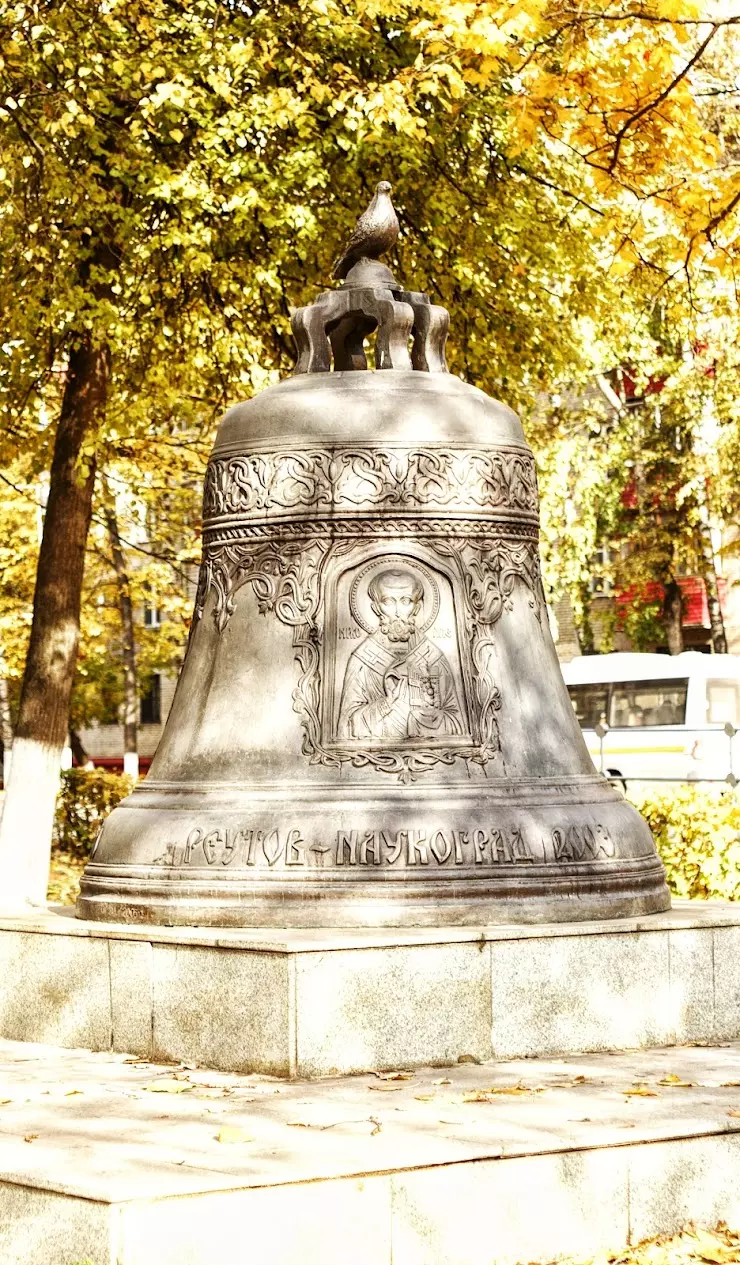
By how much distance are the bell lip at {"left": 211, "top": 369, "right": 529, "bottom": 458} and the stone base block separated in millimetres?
1957

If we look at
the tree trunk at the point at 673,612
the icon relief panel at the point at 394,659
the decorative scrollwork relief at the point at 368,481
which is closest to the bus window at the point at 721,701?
the tree trunk at the point at 673,612

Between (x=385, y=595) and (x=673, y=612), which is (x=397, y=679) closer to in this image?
(x=385, y=595)

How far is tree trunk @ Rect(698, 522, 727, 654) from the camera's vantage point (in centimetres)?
3762

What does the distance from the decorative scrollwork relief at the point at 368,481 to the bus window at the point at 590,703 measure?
31158 millimetres

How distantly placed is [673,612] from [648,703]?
6133mm

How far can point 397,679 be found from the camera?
7559mm

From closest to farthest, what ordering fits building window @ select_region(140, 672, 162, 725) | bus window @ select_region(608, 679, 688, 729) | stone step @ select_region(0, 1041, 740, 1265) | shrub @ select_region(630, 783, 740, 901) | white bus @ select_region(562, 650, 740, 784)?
stone step @ select_region(0, 1041, 740, 1265), shrub @ select_region(630, 783, 740, 901), white bus @ select_region(562, 650, 740, 784), bus window @ select_region(608, 679, 688, 729), building window @ select_region(140, 672, 162, 725)

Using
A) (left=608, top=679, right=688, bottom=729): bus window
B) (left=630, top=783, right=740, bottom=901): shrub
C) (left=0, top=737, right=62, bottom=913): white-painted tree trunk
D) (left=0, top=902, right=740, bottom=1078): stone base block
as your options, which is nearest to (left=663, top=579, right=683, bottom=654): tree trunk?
(left=608, top=679, right=688, bottom=729): bus window

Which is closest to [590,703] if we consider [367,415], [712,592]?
[712,592]

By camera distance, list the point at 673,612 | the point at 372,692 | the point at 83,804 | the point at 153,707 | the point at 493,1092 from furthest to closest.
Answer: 1. the point at 153,707
2. the point at 673,612
3. the point at 83,804
4. the point at 372,692
5. the point at 493,1092

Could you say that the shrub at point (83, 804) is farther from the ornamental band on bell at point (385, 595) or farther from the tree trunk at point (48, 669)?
the ornamental band on bell at point (385, 595)

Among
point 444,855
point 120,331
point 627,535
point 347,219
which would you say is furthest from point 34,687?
point 627,535

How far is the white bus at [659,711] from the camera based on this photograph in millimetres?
34938

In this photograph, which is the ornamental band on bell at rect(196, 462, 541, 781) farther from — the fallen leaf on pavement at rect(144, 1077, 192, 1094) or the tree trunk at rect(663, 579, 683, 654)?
the tree trunk at rect(663, 579, 683, 654)
